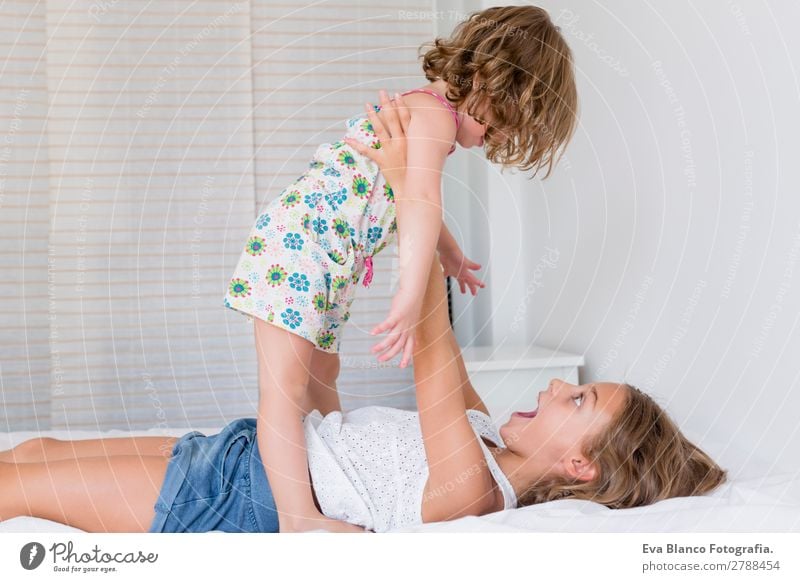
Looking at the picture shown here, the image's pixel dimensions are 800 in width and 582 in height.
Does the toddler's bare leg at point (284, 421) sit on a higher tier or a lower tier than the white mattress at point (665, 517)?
higher

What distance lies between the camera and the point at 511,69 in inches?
51.9

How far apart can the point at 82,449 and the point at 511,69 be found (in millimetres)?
858

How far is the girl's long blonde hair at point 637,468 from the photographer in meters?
1.13

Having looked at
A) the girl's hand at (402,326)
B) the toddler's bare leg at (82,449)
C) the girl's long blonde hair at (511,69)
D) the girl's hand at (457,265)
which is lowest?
the toddler's bare leg at (82,449)

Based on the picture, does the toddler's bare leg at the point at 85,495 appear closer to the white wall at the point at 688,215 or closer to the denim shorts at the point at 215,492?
the denim shorts at the point at 215,492

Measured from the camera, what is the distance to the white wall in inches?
51.2

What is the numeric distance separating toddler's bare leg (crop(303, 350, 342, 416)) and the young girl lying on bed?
0.83ft

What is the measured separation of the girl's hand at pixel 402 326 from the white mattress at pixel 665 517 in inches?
8.2

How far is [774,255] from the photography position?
131cm

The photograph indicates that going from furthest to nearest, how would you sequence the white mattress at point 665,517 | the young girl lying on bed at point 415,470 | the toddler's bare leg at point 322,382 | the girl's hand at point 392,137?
the toddler's bare leg at point 322,382
the girl's hand at point 392,137
the young girl lying on bed at point 415,470
the white mattress at point 665,517

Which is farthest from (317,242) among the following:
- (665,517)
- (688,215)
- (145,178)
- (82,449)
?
(145,178)

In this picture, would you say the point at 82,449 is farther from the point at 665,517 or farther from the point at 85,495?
the point at 665,517

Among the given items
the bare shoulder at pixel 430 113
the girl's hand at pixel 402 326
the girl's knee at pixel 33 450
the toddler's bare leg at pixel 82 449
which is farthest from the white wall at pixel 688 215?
the girl's knee at pixel 33 450

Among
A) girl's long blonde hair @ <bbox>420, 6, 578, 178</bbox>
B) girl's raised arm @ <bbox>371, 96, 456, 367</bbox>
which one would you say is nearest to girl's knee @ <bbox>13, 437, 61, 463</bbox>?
girl's raised arm @ <bbox>371, 96, 456, 367</bbox>
